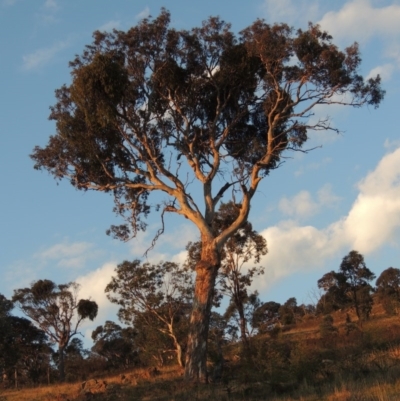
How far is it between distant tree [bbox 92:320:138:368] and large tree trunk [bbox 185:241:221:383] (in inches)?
1089

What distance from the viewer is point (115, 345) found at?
53688mm

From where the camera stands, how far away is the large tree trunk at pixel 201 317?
57.3 ft

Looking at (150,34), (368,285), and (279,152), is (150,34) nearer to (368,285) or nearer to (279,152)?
(279,152)

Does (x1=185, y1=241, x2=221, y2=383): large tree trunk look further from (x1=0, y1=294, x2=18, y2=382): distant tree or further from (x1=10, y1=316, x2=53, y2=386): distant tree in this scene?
(x1=10, y1=316, x2=53, y2=386): distant tree

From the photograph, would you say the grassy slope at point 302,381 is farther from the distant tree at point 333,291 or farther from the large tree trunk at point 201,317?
the distant tree at point 333,291

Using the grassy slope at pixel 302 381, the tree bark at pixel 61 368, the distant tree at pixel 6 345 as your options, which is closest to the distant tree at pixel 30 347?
the tree bark at pixel 61 368

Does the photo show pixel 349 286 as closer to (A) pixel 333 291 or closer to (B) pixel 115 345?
(A) pixel 333 291

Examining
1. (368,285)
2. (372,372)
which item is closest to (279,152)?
(372,372)

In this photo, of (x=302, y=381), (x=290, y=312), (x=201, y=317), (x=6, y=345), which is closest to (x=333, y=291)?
(x=290, y=312)

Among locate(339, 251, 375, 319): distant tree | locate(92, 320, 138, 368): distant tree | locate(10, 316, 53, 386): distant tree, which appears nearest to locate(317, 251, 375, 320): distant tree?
locate(339, 251, 375, 319): distant tree

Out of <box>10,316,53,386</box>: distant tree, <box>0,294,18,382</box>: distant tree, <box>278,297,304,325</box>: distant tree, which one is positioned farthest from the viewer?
<box>278,297,304,325</box>: distant tree

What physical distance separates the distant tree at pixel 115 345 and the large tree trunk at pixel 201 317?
27662 millimetres

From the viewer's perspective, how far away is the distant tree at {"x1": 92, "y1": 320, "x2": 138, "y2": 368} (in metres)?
48.8

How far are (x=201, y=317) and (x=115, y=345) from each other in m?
37.6
